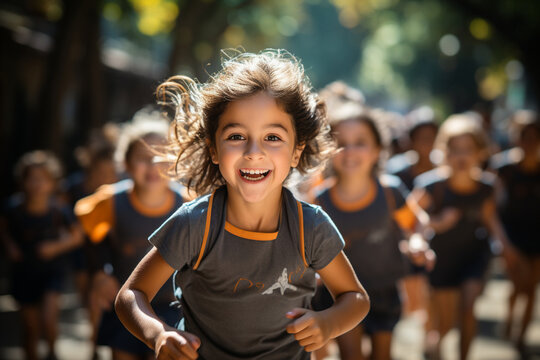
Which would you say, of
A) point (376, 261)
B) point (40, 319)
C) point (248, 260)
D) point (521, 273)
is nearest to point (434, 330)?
point (521, 273)

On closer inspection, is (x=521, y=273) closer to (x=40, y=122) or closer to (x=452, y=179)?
(x=452, y=179)

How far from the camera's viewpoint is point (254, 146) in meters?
2.41

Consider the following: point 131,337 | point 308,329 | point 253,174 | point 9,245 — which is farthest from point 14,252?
point 308,329

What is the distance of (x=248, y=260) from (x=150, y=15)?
13483 millimetres

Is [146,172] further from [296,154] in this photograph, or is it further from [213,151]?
[296,154]

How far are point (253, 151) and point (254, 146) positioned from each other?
26mm

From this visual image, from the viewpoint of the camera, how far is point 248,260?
8.18 feet

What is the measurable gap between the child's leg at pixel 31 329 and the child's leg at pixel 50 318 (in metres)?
0.08

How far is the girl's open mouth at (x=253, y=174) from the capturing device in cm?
246

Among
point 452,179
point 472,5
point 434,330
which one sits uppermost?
point 472,5

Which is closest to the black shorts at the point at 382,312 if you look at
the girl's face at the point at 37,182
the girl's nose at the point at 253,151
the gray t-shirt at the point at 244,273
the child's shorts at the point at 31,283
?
the gray t-shirt at the point at 244,273

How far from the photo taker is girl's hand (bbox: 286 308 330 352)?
2.17m

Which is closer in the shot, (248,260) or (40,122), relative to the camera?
(248,260)

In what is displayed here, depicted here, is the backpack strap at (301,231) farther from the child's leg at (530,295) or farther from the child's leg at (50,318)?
the child's leg at (530,295)
